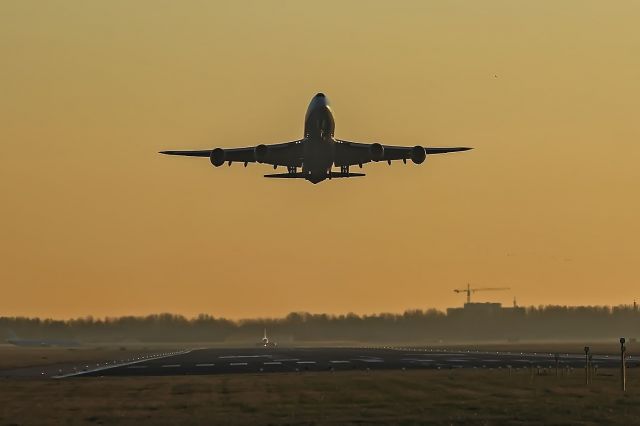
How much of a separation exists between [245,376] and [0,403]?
25604mm

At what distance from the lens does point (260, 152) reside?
276 ft

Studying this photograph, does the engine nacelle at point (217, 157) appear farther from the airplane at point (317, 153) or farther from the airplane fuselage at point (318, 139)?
the airplane fuselage at point (318, 139)

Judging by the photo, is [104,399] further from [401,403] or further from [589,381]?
[589,381]

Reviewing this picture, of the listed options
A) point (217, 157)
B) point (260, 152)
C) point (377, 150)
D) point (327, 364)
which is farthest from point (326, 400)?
point (327, 364)

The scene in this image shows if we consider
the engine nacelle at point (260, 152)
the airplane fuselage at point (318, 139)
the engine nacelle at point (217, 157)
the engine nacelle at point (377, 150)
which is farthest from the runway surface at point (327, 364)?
the engine nacelle at point (377, 150)

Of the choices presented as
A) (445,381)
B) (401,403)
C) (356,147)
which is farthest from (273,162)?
(401,403)

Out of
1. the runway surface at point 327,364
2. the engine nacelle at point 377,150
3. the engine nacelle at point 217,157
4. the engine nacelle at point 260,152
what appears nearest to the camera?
the engine nacelle at point 217,157

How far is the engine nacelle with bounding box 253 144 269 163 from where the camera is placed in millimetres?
83625

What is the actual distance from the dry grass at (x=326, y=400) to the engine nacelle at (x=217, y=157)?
53.6ft

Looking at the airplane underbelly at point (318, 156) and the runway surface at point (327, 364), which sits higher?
the airplane underbelly at point (318, 156)

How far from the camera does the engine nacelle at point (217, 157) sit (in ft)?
269

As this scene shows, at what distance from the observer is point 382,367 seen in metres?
93.8

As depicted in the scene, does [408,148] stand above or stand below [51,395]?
above

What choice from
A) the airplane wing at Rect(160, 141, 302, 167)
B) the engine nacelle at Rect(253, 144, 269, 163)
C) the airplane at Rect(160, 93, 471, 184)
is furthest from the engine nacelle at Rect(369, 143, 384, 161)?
the engine nacelle at Rect(253, 144, 269, 163)
